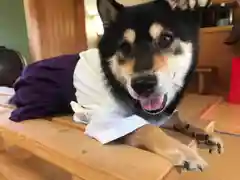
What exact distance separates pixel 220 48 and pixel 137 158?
1.20m

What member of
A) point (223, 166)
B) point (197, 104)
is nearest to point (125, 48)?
point (223, 166)

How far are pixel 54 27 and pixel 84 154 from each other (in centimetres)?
164

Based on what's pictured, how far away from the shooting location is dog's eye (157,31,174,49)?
0.56 m

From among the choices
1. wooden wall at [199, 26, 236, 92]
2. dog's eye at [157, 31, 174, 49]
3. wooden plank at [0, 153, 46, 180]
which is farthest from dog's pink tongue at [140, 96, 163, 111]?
wooden wall at [199, 26, 236, 92]

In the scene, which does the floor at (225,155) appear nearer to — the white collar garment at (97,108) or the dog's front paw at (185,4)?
the white collar garment at (97,108)

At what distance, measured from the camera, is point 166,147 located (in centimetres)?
57

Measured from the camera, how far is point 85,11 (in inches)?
82.9

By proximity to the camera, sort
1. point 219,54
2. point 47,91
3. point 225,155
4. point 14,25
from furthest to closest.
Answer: point 14,25 → point 219,54 → point 225,155 → point 47,91

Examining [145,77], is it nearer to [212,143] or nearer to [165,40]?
[165,40]

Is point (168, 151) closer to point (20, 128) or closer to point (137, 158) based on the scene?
point (137, 158)

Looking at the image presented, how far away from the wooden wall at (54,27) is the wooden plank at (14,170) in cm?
111

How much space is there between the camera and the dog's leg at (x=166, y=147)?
0.54 metres

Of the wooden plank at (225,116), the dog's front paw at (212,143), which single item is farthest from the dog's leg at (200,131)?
the wooden plank at (225,116)

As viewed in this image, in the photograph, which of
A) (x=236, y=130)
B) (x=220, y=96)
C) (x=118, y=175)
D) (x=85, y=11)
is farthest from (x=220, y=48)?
(x=118, y=175)
